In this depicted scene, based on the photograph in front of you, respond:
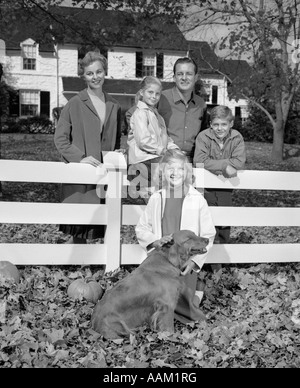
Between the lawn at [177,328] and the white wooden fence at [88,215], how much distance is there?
7.3 inches

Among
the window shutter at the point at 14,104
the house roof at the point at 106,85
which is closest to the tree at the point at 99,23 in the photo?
the house roof at the point at 106,85

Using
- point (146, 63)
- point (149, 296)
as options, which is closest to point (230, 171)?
point (149, 296)

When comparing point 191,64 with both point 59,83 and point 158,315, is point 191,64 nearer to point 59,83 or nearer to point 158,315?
point 158,315

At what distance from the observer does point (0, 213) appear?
559cm

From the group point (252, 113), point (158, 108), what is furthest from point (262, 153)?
point (158, 108)

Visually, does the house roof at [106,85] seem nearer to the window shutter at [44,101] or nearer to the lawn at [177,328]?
the window shutter at [44,101]

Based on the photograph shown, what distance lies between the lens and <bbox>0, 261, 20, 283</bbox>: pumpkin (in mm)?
5332

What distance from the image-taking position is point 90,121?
18.0 ft

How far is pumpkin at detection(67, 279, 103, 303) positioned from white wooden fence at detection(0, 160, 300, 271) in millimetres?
664

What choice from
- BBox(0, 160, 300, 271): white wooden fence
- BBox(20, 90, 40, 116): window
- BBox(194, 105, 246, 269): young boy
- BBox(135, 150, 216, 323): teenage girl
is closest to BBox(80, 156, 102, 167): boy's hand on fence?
BBox(0, 160, 300, 271): white wooden fence

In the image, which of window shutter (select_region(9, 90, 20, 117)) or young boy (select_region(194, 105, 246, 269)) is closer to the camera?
young boy (select_region(194, 105, 246, 269))

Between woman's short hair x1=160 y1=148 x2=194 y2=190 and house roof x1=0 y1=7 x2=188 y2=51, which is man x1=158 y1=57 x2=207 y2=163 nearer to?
woman's short hair x1=160 y1=148 x2=194 y2=190

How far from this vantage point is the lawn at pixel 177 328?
12.5 ft
